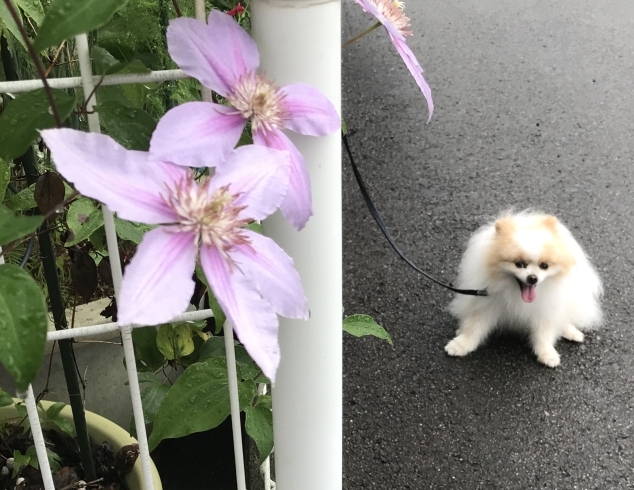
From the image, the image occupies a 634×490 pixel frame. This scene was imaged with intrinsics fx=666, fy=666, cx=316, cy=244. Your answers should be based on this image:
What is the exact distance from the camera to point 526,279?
1.69 metres

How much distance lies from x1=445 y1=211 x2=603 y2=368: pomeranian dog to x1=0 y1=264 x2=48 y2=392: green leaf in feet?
4.78

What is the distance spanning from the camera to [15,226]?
36 centimetres

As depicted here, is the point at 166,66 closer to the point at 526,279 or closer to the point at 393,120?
the point at 526,279

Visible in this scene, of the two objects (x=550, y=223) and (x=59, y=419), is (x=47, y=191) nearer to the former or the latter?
(x=59, y=419)

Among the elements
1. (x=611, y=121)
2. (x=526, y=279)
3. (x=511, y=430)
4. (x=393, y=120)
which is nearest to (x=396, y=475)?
(x=511, y=430)

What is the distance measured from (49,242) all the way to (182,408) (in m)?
0.21

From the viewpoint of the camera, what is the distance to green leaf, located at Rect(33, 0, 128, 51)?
0.36 m

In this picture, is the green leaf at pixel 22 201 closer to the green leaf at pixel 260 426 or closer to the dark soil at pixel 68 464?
the green leaf at pixel 260 426

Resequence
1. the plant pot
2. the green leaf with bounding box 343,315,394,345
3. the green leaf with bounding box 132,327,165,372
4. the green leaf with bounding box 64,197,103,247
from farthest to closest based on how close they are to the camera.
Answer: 1. the plant pot
2. the green leaf with bounding box 132,327,165,372
3. the green leaf with bounding box 343,315,394,345
4. the green leaf with bounding box 64,197,103,247

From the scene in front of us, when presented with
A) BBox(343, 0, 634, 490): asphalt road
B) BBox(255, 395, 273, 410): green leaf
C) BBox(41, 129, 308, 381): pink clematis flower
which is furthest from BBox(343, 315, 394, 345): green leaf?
BBox(343, 0, 634, 490): asphalt road

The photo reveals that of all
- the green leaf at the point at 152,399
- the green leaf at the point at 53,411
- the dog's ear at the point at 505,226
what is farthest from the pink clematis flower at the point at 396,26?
the dog's ear at the point at 505,226

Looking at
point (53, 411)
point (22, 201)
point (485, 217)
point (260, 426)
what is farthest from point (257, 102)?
point (485, 217)

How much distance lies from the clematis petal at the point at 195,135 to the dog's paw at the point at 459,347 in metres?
1.50

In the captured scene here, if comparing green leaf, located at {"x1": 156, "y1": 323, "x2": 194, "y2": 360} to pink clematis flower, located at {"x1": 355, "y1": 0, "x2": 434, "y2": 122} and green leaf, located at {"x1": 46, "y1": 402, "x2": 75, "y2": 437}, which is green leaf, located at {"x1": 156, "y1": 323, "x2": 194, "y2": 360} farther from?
pink clematis flower, located at {"x1": 355, "y1": 0, "x2": 434, "y2": 122}
